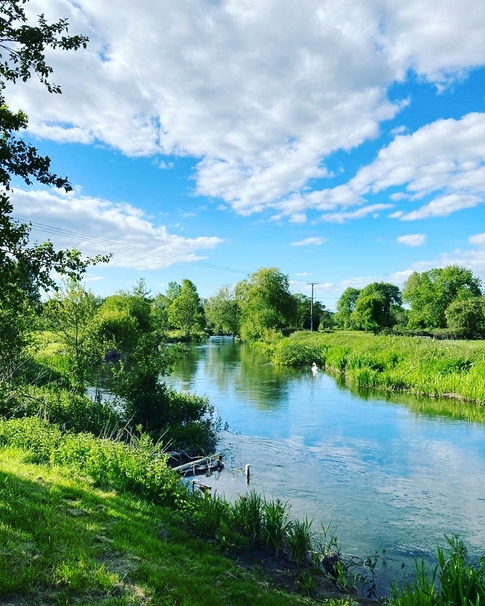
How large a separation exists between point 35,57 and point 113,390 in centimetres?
1240

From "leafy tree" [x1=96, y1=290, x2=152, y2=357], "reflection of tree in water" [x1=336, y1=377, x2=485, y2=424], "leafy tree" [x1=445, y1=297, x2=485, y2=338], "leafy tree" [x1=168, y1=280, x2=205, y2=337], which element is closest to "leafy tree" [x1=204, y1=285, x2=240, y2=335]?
"leafy tree" [x1=168, y1=280, x2=205, y2=337]

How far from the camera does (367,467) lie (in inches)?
549

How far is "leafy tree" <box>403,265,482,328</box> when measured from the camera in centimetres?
7131

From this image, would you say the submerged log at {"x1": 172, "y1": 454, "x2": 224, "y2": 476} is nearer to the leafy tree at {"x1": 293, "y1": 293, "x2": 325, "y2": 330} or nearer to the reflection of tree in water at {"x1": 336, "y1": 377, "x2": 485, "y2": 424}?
the reflection of tree in water at {"x1": 336, "y1": 377, "x2": 485, "y2": 424}

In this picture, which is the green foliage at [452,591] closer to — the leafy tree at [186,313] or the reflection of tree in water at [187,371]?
the reflection of tree in water at [187,371]

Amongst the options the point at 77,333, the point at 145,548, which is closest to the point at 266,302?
the point at 77,333

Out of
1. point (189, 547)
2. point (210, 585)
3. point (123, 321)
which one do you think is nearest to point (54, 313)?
point (189, 547)

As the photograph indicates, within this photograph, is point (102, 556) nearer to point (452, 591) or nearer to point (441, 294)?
point (452, 591)

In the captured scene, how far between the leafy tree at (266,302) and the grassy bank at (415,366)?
98.3 ft

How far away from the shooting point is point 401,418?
67.1 feet

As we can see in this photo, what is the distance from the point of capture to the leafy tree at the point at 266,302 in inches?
2719

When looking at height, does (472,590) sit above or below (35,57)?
below

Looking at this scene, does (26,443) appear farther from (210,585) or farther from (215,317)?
(215,317)

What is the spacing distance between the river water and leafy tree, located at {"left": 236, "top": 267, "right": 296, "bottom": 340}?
4285 centimetres
